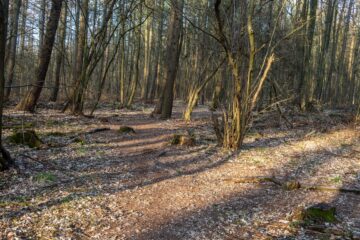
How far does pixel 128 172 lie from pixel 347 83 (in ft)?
128

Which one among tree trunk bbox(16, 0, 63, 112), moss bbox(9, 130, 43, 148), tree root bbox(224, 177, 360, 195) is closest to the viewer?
tree root bbox(224, 177, 360, 195)

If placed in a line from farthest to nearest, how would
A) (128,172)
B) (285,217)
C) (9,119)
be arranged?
1. (9,119)
2. (128,172)
3. (285,217)

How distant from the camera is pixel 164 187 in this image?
6.39m

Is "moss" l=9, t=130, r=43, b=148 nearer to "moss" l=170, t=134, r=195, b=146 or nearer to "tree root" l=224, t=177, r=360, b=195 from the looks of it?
"moss" l=170, t=134, r=195, b=146

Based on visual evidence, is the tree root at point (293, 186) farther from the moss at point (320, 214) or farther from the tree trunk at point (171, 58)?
the tree trunk at point (171, 58)

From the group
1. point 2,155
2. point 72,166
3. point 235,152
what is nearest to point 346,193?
point 235,152

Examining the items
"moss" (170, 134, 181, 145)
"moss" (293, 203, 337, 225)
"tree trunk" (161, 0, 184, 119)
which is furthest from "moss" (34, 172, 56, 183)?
"tree trunk" (161, 0, 184, 119)

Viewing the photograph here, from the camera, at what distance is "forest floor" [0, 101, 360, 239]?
15.3 ft

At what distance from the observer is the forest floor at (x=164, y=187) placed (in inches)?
184

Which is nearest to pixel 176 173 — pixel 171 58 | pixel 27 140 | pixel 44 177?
pixel 44 177

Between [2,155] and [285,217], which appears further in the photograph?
[2,155]

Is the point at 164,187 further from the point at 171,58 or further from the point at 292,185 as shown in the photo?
the point at 171,58

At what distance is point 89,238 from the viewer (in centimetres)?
427

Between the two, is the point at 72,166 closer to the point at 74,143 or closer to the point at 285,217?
the point at 74,143
